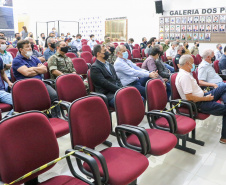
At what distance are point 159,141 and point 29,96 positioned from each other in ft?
4.75

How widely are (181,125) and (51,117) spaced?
1532 mm

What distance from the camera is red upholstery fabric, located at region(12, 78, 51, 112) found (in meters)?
2.30

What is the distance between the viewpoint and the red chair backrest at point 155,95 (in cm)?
251

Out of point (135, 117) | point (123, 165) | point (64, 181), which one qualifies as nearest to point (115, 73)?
point (135, 117)

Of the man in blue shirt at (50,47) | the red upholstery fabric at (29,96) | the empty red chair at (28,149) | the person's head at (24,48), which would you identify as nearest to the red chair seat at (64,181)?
the empty red chair at (28,149)

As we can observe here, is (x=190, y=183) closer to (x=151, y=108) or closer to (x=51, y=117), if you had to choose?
(x=151, y=108)

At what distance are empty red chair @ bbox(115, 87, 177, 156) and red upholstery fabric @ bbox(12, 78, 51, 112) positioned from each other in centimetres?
94

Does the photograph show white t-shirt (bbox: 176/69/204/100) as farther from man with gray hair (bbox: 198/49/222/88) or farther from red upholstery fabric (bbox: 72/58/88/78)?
red upholstery fabric (bbox: 72/58/88/78)

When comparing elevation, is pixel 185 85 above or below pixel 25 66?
below

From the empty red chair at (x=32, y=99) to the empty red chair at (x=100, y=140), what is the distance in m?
0.49

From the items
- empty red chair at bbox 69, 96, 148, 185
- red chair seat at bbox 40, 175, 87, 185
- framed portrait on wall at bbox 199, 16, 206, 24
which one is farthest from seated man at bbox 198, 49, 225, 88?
framed portrait on wall at bbox 199, 16, 206, 24

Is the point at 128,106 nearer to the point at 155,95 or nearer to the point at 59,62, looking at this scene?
the point at 155,95

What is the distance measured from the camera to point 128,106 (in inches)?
84.9

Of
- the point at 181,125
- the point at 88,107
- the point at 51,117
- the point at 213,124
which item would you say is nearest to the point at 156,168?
the point at 181,125
